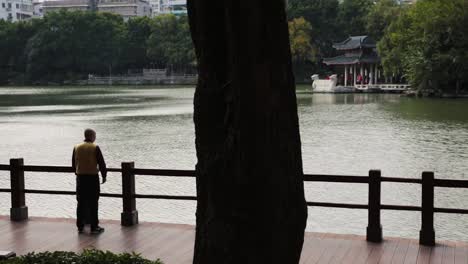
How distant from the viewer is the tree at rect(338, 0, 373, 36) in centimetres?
7956

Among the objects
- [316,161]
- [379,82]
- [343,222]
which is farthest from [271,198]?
[379,82]

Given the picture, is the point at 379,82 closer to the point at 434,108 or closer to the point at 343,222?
the point at 434,108

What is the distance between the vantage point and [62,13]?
98.9 metres

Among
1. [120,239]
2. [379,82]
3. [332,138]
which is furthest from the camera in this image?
[379,82]

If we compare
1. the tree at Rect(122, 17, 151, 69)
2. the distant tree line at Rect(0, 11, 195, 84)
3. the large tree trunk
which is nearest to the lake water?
the large tree trunk

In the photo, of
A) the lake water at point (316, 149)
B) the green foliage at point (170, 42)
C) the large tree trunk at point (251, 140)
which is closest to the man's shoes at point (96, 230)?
the large tree trunk at point (251, 140)

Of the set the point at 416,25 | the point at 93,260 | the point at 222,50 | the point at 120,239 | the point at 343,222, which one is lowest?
the point at 343,222

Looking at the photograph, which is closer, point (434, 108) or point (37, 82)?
point (434, 108)

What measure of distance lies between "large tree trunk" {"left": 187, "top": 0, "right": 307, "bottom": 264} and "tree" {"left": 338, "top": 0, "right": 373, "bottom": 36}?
77.9m

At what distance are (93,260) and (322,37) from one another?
7899 centimetres

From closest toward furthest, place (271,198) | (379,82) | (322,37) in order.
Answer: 1. (271,198)
2. (379,82)
3. (322,37)

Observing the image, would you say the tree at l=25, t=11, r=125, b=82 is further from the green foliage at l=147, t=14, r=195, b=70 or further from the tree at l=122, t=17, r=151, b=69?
the green foliage at l=147, t=14, r=195, b=70

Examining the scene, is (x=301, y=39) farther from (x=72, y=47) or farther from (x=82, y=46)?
(x=72, y=47)

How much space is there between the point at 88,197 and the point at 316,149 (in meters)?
16.5
